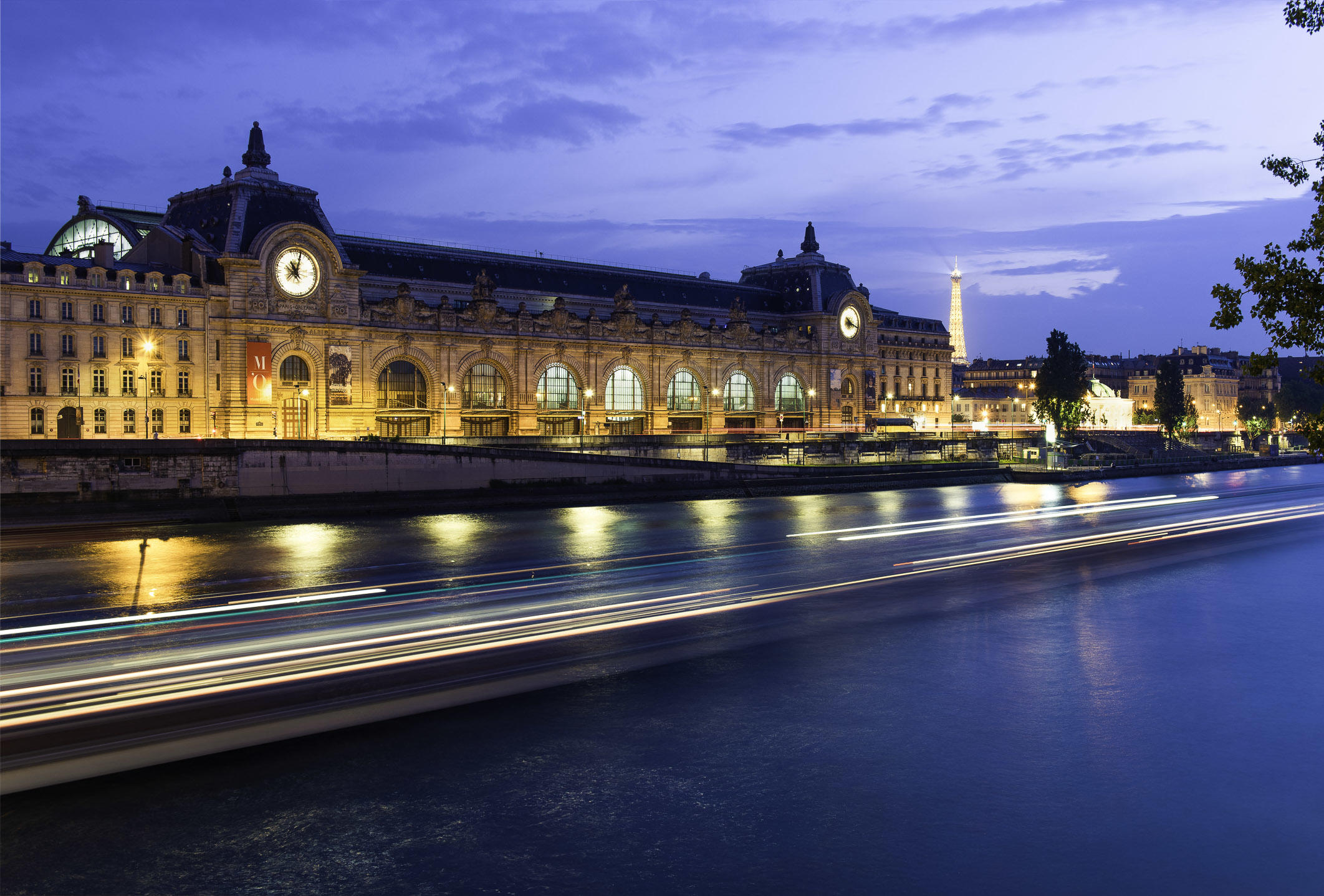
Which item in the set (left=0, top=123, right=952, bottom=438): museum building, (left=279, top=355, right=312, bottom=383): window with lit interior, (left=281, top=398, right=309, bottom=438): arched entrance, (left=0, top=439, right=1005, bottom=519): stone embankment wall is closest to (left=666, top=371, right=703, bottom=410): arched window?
(left=0, top=123, right=952, bottom=438): museum building

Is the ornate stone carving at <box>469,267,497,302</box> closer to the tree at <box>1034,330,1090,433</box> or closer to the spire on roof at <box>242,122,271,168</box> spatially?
the spire on roof at <box>242,122,271,168</box>

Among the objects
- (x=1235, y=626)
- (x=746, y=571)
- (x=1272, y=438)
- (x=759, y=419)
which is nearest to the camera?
(x=1235, y=626)

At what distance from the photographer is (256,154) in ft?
293

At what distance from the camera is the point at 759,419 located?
126 meters

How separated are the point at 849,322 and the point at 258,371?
79730 mm

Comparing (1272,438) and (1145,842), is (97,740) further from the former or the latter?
(1272,438)

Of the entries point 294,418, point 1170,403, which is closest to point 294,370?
point 294,418

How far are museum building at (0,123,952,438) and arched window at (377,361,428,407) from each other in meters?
0.15

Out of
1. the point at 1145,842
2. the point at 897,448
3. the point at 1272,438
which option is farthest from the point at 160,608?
the point at 1272,438

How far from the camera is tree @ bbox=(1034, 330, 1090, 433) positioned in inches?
5591

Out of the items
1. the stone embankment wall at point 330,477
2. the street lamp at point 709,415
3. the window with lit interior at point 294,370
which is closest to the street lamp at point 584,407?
the street lamp at point 709,415

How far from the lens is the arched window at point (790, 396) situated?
Answer: 426 ft

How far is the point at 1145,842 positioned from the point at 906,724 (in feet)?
16.4

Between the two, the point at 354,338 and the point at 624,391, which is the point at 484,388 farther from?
the point at 624,391
